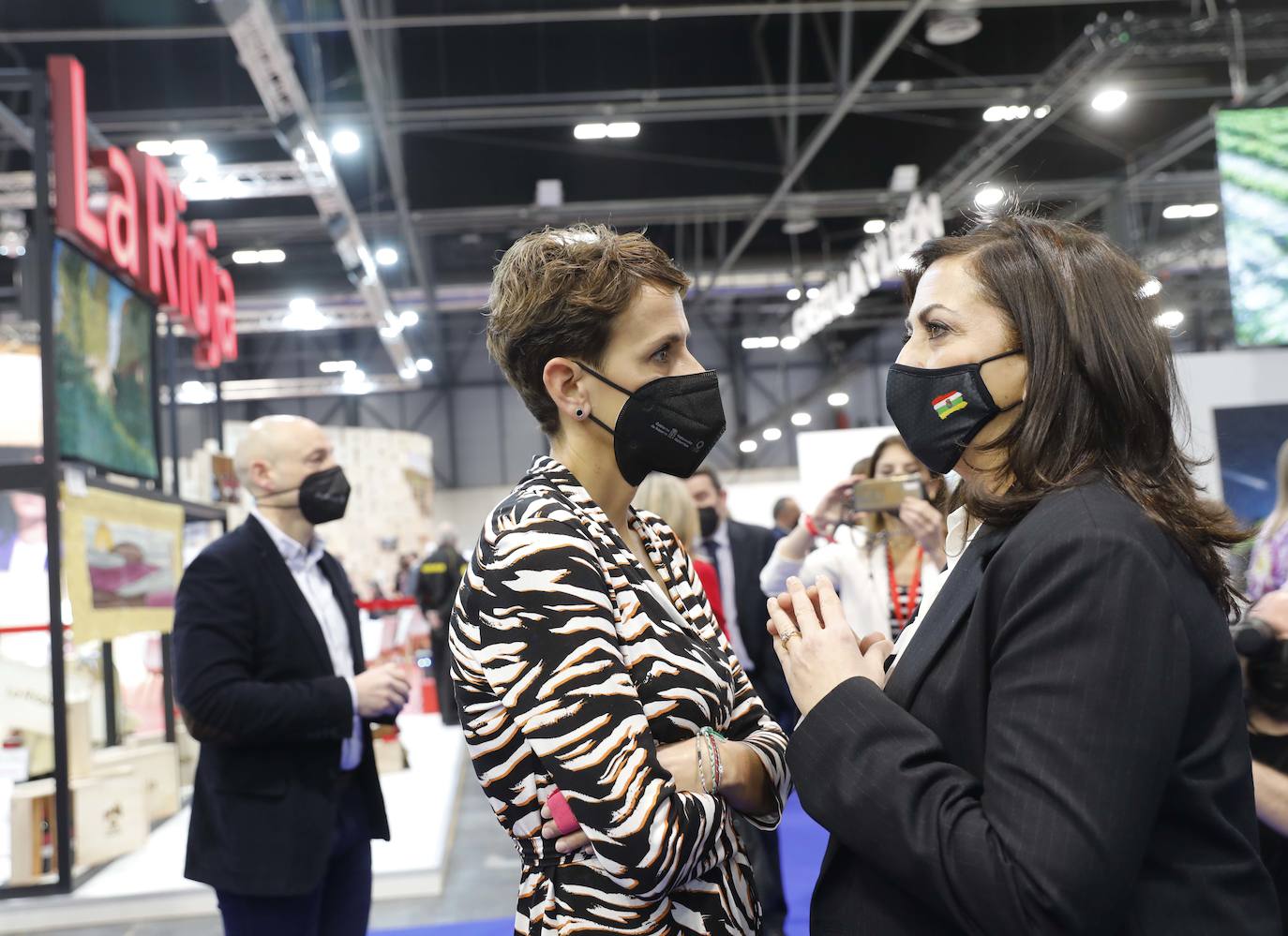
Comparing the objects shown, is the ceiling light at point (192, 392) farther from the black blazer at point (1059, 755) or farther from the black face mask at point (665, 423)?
the black blazer at point (1059, 755)

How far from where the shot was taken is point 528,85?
11562mm

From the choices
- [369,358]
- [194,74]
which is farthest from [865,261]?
[369,358]

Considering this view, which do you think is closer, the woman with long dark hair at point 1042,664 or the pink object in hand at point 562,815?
the woman with long dark hair at point 1042,664

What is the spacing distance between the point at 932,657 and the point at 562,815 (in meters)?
0.49

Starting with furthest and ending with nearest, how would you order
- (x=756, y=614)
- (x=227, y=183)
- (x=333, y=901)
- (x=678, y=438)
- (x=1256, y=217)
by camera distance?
(x=227, y=183), (x=1256, y=217), (x=756, y=614), (x=333, y=901), (x=678, y=438)

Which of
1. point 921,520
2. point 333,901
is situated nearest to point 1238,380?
point 921,520

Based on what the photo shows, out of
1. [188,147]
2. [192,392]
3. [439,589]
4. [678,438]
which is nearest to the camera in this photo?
[678,438]

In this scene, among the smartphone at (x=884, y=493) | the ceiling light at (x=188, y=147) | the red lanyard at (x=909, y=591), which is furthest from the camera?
the ceiling light at (x=188, y=147)

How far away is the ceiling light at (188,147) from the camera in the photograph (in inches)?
437

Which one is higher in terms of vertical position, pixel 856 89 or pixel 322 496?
pixel 856 89

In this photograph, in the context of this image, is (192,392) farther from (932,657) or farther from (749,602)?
(932,657)

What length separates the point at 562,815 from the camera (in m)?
1.34

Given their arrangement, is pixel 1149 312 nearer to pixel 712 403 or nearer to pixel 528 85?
pixel 712 403

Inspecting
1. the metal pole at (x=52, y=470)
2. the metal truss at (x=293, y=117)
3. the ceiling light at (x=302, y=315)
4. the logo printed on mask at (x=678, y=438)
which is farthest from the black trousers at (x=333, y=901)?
the ceiling light at (x=302, y=315)
